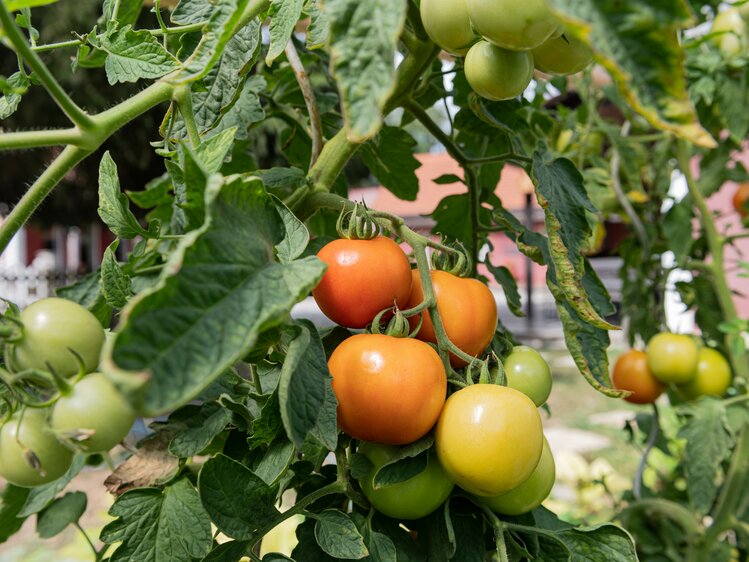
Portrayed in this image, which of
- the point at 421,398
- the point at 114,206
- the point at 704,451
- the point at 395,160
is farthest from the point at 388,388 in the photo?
the point at 704,451

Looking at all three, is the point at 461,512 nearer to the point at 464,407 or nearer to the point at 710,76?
the point at 464,407

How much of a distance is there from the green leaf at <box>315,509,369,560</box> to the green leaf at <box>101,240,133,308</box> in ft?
0.64

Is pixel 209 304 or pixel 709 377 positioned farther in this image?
pixel 709 377

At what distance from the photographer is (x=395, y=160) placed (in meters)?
0.80

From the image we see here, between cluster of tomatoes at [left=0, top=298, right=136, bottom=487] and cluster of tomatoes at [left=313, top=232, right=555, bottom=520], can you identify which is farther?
cluster of tomatoes at [left=313, top=232, right=555, bottom=520]

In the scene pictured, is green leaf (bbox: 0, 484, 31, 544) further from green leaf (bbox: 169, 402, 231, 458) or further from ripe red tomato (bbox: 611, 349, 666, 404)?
ripe red tomato (bbox: 611, 349, 666, 404)

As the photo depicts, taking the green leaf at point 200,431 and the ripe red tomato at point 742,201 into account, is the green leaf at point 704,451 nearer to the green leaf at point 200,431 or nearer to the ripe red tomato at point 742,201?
the ripe red tomato at point 742,201

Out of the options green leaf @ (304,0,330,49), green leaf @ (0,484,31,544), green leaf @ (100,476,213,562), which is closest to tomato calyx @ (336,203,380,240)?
green leaf @ (304,0,330,49)

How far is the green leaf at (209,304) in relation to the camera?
23cm

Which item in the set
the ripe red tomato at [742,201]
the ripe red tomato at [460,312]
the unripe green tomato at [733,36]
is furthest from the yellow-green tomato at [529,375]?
the ripe red tomato at [742,201]

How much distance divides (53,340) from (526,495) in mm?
340

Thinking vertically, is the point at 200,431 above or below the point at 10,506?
above

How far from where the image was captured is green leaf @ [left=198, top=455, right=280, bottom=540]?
40 centimetres

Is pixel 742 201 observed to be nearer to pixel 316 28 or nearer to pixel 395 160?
pixel 395 160
